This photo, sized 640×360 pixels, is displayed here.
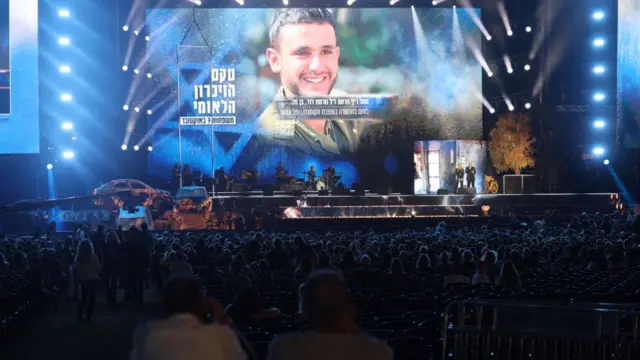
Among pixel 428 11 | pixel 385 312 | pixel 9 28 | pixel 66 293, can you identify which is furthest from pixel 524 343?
pixel 428 11

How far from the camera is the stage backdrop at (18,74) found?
26.5 m

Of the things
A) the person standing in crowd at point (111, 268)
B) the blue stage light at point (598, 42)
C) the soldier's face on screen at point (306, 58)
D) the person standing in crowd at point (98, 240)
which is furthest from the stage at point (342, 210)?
the person standing in crowd at point (111, 268)

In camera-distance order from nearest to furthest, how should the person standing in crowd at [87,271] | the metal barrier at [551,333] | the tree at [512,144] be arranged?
the metal barrier at [551,333] < the person standing in crowd at [87,271] < the tree at [512,144]

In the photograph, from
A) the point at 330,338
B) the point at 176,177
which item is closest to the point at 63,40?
the point at 176,177

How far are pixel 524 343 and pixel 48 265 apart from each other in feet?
31.1

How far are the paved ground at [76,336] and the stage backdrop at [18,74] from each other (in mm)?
13749

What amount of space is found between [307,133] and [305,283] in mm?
28190

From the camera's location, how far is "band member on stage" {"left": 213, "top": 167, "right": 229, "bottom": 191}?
3234 cm

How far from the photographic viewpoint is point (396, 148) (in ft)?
114

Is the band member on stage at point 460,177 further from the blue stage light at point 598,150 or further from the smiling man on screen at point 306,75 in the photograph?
the blue stage light at point 598,150

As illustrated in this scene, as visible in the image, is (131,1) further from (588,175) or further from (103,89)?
(588,175)

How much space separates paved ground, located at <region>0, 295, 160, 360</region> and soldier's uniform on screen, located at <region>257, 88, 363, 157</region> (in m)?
20.0

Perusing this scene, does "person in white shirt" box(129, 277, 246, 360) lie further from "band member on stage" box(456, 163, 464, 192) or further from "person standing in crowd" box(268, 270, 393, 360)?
"band member on stage" box(456, 163, 464, 192)

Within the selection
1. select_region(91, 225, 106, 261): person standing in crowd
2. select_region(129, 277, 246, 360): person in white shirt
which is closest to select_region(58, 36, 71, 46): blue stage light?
select_region(91, 225, 106, 261): person standing in crowd
